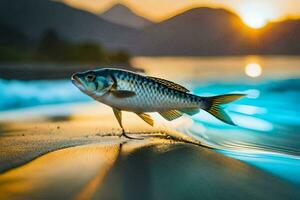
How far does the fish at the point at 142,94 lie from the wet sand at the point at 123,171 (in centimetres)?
57

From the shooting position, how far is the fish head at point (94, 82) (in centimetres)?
511

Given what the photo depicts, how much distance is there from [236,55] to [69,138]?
191 metres

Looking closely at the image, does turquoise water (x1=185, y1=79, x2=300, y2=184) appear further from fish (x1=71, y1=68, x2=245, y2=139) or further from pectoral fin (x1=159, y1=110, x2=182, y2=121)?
pectoral fin (x1=159, y1=110, x2=182, y2=121)

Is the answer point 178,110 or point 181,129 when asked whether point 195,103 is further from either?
point 181,129

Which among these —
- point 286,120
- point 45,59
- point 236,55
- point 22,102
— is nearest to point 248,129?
point 286,120

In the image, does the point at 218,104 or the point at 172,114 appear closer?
the point at 218,104

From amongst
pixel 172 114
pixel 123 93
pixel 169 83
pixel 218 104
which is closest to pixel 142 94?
pixel 123 93

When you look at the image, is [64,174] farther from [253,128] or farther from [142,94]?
[253,128]

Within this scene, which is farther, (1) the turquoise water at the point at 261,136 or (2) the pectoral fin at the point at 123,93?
(1) the turquoise water at the point at 261,136

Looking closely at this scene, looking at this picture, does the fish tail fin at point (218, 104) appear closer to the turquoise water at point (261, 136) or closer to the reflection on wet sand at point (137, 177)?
the turquoise water at point (261, 136)

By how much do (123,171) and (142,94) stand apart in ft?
3.28

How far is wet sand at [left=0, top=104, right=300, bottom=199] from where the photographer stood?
4.01 m

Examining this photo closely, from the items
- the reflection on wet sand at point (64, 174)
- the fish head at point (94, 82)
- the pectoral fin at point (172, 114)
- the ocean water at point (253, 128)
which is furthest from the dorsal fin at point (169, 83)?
the reflection on wet sand at point (64, 174)

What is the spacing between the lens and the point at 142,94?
5211mm
